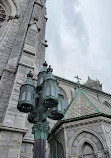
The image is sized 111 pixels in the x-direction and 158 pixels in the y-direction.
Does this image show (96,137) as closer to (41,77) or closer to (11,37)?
(41,77)

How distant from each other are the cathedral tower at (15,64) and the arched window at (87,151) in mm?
2447

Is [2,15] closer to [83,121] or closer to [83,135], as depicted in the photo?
[83,121]

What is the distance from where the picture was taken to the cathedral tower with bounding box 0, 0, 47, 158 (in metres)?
4.57

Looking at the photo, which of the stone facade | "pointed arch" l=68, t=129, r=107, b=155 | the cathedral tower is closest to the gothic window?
the cathedral tower

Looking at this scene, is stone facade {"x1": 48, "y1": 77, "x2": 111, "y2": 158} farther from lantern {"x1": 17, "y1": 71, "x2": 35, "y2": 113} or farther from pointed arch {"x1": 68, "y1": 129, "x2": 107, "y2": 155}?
lantern {"x1": 17, "y1": 71, "x2": 35, "y2": 113}

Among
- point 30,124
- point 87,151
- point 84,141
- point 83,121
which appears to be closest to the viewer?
point 30,124

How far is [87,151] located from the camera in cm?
631

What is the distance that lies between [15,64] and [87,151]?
5348 mm

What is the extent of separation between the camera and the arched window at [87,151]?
6.20 m

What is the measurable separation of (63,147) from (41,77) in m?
4.05

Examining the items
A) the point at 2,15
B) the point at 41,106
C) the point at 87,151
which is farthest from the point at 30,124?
the point at 2,15

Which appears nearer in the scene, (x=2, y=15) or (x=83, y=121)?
(x=83, y=121)

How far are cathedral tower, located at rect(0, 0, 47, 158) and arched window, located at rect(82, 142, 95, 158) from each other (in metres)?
2.45

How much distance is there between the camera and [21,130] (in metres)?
4.66
